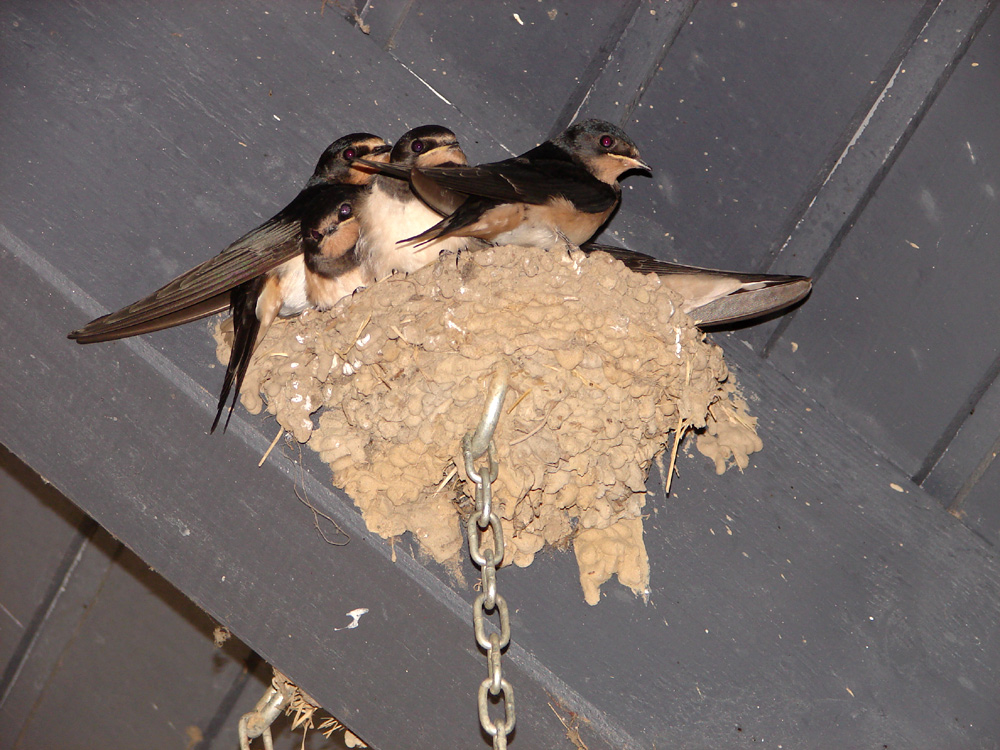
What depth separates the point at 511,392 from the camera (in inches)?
84.5

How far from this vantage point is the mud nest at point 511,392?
7.07 feet

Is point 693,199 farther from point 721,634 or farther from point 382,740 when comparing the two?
point 382,740

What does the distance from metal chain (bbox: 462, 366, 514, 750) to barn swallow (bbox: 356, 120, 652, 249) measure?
0.52m

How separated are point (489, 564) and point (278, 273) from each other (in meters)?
1.23

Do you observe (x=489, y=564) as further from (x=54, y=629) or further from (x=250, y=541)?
(x=54, y=629)

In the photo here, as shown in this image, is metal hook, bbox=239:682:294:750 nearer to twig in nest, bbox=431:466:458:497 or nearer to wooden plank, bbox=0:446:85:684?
twig in nest, bbox=431:466:458:497

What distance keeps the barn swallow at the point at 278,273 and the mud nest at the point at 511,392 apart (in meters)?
0.08

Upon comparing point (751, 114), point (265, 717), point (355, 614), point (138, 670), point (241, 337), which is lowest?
point (138, 670)

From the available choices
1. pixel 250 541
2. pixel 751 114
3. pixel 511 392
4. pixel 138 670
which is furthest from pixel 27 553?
pixel 751 114

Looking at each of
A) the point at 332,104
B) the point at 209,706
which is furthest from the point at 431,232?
the point at 209,706

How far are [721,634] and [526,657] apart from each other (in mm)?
500

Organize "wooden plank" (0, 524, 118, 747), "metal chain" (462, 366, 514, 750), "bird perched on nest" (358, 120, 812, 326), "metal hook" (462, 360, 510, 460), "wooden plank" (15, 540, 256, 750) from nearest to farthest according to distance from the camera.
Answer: "metal chain" (462, 366, 514, 750)
"metal hook" (462, 360, 510, 460)
"bird perched on nest" (358, 120, 812, 326)
"wooden plank" (15, 540, 256, 750)
"wooden plank" (0, 524, 118, 747)

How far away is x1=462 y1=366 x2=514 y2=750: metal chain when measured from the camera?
1.47 metres

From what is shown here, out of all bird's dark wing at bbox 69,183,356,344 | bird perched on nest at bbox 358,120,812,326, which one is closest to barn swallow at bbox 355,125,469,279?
bird perched on nest at bbox 358,120,812,326
